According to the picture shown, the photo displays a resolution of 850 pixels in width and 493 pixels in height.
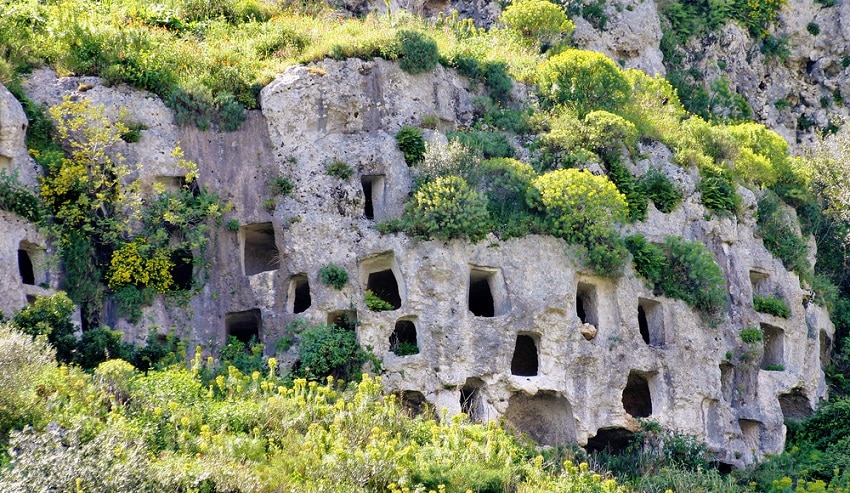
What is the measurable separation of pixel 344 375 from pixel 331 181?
4.59 metres

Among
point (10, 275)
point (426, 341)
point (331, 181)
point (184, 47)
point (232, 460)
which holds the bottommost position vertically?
point (232, 460)

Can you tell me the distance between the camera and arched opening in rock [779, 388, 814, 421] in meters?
26.9

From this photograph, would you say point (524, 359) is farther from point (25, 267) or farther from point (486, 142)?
point (25, 267)

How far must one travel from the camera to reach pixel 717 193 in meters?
27.6

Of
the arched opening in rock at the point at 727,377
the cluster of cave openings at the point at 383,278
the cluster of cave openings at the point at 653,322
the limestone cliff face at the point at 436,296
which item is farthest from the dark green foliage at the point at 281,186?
the arched opening in rock at the point at 727,377

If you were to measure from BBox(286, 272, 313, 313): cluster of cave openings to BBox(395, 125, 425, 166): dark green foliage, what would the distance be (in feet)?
11.6

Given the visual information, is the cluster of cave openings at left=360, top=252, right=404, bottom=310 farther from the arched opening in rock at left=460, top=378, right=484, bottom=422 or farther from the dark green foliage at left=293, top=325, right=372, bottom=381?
the arched opening in rock at left=460, top=378, right=484, bottom=422

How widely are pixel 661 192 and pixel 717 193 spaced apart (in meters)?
1.63

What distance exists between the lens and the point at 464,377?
2312 centimetres

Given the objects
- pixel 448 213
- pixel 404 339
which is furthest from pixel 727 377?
pixel 448 213

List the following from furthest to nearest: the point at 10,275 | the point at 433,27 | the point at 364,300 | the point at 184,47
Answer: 1. the point at 433,27
2. the point at 184,47
3. the point at 364,300
4. the point at 10,275

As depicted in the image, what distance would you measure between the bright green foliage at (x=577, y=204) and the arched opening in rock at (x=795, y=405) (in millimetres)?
6366

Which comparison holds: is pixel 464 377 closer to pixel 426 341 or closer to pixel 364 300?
pixel 426 341

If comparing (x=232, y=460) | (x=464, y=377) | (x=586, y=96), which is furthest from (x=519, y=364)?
(x=232, y=460)
